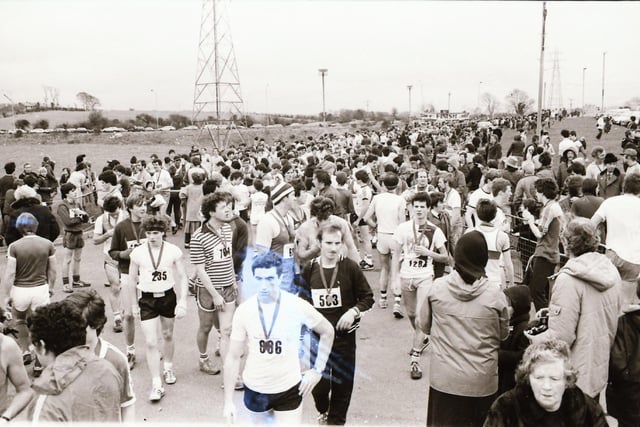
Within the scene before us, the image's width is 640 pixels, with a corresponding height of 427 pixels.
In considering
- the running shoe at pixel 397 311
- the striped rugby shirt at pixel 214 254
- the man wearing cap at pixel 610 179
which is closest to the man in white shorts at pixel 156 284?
the striped rugby shirt at pixel 214 254

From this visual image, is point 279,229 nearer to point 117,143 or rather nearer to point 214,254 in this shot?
point 214,254

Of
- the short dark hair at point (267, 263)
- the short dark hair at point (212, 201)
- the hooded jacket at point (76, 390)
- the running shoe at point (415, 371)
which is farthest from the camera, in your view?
the running shoe at point (415, 371)

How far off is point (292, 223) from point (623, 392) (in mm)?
3379

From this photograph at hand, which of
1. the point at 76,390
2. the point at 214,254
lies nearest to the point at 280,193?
the point at 214,254

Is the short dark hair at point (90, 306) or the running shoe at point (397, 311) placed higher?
the short dark hair at point (90, 306)

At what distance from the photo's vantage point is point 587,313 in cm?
336

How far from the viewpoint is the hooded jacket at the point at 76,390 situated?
2.50m

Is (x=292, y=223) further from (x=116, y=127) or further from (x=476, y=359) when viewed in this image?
(x=116, y=127)

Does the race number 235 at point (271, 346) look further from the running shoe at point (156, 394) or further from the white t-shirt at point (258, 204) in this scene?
the white t-shirt at point (258, 204)

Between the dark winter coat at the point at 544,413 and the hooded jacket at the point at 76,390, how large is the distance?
1.95 meters

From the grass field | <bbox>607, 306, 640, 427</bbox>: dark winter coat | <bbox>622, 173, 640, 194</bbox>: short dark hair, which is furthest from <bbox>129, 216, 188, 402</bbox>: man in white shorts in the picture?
the grass field

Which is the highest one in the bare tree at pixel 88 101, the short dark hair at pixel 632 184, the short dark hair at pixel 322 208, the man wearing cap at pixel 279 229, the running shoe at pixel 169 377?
the bare tree at pixel 88 101

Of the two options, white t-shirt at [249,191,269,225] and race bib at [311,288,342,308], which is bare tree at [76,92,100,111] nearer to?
white t-shirt at [249,191,269,225]

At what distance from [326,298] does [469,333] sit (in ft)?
4.06
